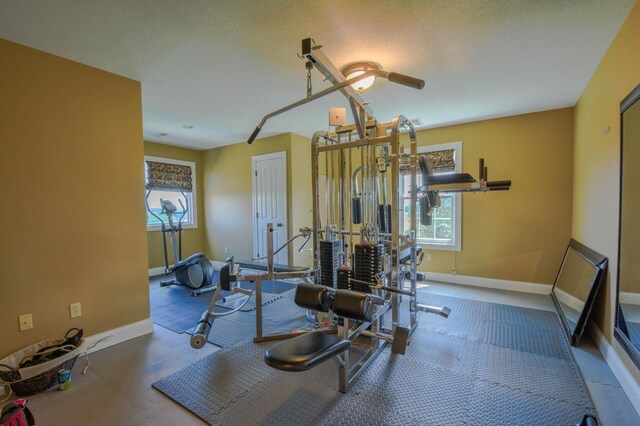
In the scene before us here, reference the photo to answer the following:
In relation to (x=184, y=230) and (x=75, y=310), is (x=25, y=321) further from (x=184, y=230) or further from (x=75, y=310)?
(x=184, y=230)

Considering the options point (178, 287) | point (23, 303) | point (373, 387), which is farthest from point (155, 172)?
point (373, 387)

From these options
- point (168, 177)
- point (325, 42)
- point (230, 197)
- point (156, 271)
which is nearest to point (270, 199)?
point (230, 197)

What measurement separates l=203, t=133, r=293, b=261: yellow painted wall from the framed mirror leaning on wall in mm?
4303

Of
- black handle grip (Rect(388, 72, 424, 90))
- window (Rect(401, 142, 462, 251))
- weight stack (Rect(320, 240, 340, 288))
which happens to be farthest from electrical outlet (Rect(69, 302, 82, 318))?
window (Rect(401, 142, 462, 251))

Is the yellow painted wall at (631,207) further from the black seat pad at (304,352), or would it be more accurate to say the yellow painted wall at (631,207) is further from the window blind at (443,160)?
the window blind at (443,160)

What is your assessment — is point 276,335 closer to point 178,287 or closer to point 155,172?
point 178,287

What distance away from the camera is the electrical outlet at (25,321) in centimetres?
218

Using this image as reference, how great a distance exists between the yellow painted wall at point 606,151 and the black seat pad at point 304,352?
6.45 ft

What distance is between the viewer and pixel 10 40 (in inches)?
83.4

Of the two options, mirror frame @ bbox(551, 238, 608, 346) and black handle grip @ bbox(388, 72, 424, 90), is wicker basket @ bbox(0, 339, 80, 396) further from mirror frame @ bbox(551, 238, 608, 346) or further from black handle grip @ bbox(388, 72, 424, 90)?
mirror frame @ bbox(551, 238, 608, 346)

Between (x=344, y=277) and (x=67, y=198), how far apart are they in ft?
8.09

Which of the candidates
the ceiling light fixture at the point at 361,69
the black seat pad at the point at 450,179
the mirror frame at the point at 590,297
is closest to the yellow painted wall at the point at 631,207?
the mirror frame at the point at 590,297

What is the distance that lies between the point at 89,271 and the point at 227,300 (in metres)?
1.61

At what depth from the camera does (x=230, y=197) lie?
19.1ft
